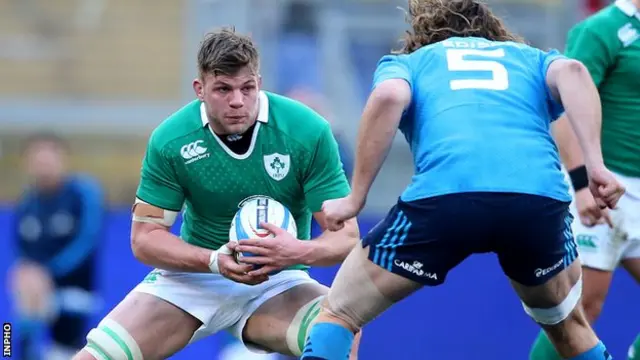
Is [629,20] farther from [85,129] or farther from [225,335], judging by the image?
[85,129]

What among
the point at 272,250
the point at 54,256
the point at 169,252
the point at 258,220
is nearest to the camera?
the point at 272,250

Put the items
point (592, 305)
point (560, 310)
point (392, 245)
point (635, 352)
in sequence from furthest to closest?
point (635, 352), point (592, 305), point (560, 310), point (392, 245)

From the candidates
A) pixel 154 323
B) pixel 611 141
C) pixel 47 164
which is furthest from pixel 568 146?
pixel 47 164

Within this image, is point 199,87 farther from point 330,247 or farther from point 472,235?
point 472,235

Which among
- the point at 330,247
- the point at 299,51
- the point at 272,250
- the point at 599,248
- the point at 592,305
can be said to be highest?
the point at 272,250

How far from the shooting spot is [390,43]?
41.1 feet

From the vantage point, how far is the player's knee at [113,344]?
549cm

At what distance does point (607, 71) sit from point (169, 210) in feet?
7.39

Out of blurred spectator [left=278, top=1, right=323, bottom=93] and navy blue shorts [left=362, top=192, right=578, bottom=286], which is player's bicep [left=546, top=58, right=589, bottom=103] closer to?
navy blue shorts [left=362, top=192, right=578, bottom=286]

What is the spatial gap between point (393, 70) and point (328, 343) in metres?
1.06

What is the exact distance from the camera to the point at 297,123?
18.4 ft

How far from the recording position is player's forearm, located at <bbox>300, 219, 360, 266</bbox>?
210 inches

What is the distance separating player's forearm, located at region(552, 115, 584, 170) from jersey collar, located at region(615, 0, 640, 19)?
581mm

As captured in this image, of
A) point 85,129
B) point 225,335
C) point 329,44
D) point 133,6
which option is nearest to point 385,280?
point 225,335
